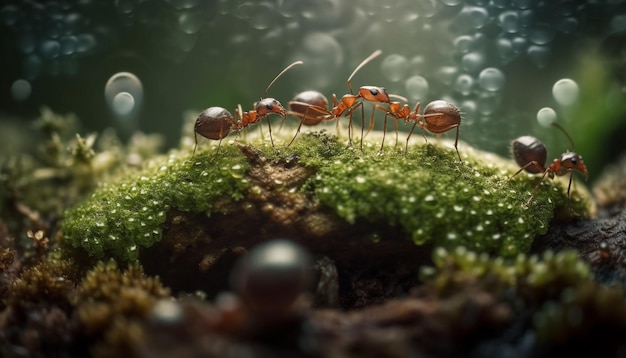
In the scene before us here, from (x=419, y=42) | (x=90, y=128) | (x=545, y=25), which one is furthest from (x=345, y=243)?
(x=90, y=128)

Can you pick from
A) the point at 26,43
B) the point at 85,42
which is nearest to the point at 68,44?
the point at 85,42

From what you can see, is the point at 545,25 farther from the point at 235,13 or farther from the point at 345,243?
the point at 345,243

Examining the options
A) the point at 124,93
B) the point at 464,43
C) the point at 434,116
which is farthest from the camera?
the point at 124,93

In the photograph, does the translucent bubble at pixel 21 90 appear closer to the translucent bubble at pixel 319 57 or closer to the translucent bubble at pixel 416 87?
the translucent bubble at pixel 319 57

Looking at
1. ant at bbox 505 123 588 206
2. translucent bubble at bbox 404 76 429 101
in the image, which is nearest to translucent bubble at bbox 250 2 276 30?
translucent bubble at bbox 404 76 429 101

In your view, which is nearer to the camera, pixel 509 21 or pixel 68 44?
pixel 509 21

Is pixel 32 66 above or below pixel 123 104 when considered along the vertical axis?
above

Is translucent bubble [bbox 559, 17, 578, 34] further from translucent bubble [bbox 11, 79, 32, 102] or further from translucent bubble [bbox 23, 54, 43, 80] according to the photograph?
translucent bubble [bbox 11, 79, 32, 102]

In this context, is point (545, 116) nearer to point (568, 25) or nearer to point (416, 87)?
point (568, 25)

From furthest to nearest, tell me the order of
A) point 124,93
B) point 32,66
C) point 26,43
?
point 124,93 → point 32,66 → point 26,43
